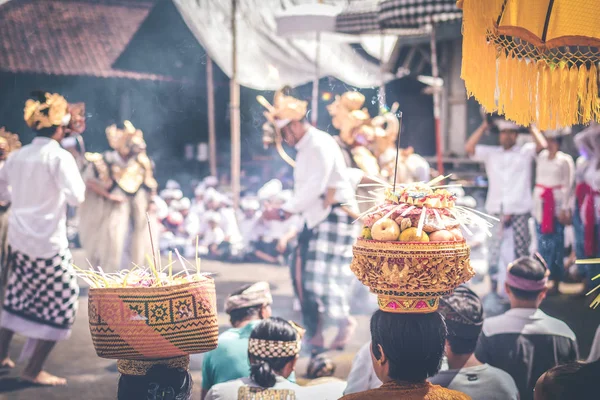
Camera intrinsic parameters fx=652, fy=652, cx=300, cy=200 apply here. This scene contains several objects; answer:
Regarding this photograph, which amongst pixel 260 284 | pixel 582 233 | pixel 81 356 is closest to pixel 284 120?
pixel 260 284

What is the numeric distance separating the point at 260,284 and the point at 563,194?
509cm

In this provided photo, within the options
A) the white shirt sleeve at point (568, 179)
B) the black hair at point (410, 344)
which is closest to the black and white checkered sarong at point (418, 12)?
the white shirt sleeve at point (568, 179)

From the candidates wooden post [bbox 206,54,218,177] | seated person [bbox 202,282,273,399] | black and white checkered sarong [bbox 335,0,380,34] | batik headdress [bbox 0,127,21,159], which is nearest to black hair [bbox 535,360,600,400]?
seated person [bbox 202,282,273,399]

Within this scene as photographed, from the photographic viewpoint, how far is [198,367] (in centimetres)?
554

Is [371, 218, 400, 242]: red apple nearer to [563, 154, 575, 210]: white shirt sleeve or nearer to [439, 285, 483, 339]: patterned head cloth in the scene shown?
[439, 285, 483, 339]: patterned head cloth

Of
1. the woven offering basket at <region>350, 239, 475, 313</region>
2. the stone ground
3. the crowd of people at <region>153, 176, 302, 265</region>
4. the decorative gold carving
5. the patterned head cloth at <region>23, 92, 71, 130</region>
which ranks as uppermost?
the patterned head cloth at <region>23, 92, 71, 130</region>

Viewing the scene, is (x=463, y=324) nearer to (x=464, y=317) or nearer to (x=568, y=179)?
(x=464, y=317)

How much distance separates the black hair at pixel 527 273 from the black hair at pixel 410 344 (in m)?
1.56

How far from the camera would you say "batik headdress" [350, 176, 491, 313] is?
2.46 meters

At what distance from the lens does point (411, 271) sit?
2.46 meters

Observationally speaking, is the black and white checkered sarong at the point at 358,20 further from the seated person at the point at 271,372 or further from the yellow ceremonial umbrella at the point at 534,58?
the seated person at the point at 271,372

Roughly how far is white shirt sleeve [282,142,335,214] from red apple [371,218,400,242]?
3147mm

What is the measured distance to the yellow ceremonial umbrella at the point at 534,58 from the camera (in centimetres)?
274

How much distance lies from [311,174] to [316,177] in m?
0.05
